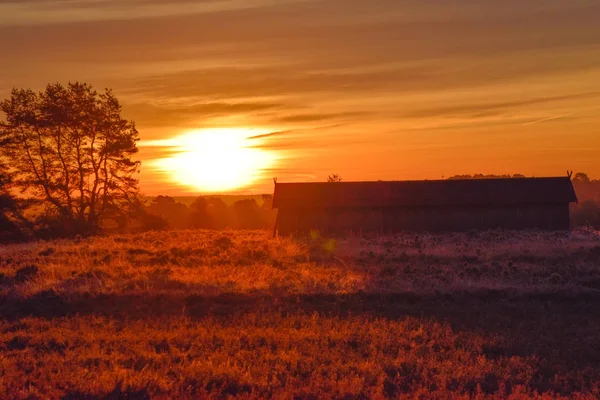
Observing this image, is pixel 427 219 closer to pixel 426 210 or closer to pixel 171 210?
pixel 426 210

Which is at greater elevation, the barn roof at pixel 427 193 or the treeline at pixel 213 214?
the barn roof at pixel 427 193

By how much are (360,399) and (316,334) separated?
14.0 feet

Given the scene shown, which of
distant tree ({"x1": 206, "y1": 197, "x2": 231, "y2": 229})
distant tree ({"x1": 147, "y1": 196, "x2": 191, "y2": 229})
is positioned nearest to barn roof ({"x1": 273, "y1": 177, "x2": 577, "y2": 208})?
distant tree ({"x1": 206, "y1": 197, "x2": 231, "y2": 229})

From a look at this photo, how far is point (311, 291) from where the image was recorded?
1864 cm

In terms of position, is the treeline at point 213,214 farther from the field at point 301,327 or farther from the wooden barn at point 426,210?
the field at point 301,327

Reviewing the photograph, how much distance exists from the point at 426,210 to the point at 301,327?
33.9 m

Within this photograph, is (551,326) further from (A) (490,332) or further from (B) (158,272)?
(B) (158,272)

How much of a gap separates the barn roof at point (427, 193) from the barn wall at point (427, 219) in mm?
531

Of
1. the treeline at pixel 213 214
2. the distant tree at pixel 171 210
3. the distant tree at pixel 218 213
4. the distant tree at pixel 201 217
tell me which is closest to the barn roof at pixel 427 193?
the treeline at pixel 213 214

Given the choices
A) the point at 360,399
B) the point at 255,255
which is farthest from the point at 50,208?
the point at 360,399

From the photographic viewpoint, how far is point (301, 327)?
14375mm

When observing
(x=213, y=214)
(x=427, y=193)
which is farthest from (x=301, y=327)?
(x=213, y=214)

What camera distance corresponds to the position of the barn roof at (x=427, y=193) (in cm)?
4666

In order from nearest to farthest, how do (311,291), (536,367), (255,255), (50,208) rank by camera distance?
(536,367), (311,291), (255,255), (50,208)
